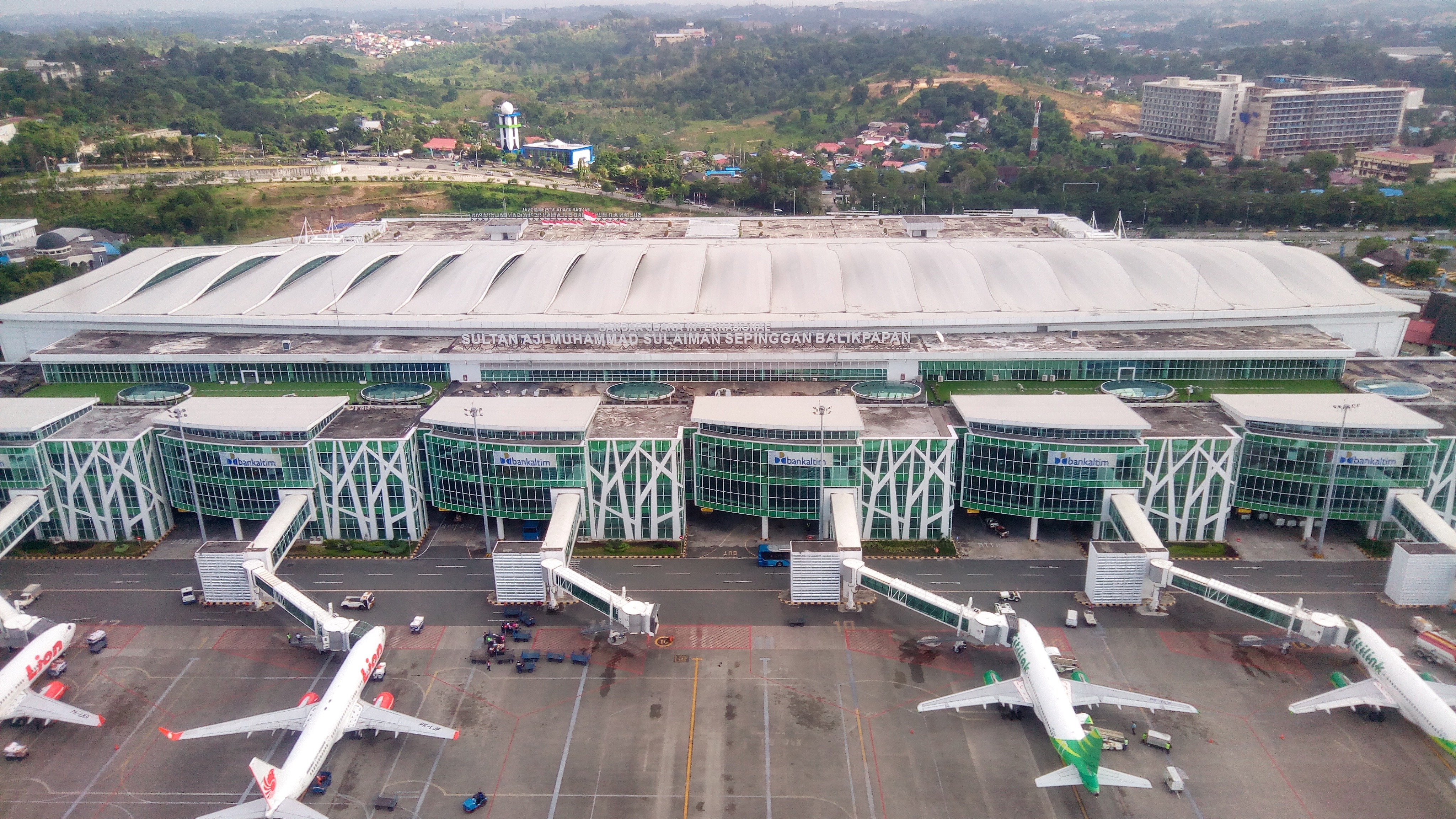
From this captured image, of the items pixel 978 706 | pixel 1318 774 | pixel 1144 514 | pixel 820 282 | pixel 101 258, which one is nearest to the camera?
pixel 1318 774

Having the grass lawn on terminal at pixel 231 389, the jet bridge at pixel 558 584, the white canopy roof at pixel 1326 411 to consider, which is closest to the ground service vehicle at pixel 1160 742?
the jet bridge at pixel 558 584

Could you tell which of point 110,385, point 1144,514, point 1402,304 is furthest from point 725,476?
point 1402,304

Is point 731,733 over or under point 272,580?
under

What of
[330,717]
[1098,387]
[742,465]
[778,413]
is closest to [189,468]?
[330,717]

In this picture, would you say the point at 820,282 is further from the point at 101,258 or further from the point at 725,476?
the point at 101,258

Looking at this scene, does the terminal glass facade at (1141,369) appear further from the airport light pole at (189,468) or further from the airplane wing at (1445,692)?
the airport light pole at (189,468)

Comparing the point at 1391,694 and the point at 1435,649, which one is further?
the point at 1435,649

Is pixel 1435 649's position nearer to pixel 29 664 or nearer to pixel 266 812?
pixel 266 812
